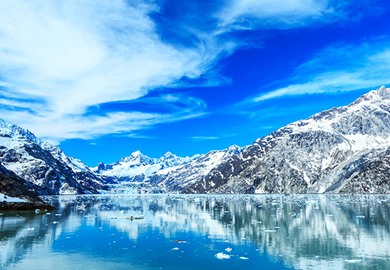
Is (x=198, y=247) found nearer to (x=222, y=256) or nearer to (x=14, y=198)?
(x=222, y=256)

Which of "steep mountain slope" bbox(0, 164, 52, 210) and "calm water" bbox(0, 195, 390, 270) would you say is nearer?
"calm water" bbox(0, 195, 390, 270)

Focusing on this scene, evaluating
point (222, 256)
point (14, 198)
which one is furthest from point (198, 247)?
point (14, 198)

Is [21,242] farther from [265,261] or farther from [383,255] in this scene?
[383,255]

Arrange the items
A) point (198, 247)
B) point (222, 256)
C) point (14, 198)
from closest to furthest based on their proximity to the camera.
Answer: point (222, 256)
point (198, 247)
point (14, 198)

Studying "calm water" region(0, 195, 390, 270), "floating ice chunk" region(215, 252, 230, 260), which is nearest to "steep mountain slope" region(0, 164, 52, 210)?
"calm water" region(0, 195, 390, 270)

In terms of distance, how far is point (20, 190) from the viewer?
108 metres

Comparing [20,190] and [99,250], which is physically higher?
[20,190]

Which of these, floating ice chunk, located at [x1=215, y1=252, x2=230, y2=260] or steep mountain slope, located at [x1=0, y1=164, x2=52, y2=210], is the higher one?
steep mountain slope, located at [x1=0, y1=164, x2=52, y2=210]

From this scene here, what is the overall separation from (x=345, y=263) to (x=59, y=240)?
3430cm

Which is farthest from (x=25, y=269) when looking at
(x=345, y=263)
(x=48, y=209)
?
(x=48, y=209)

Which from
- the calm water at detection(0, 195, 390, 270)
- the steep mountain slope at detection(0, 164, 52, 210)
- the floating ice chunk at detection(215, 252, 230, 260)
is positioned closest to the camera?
the calm water at detection(0, 195, 390, 270)

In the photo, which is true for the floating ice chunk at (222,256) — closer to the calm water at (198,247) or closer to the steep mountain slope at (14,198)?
the calm water at (198,247)

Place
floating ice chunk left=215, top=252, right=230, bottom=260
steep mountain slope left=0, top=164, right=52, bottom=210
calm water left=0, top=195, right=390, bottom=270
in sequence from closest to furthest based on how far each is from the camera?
calm water left=0, top=195, right=390, bottom=270 → floating ice chunk left=215, top=252, right=230, bottom=260 → steep mountain slope left=0, top=164, right=52, bottom=210

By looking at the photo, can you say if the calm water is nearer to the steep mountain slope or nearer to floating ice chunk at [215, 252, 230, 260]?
floating ice chunk at [215, 252, 230, 260]
